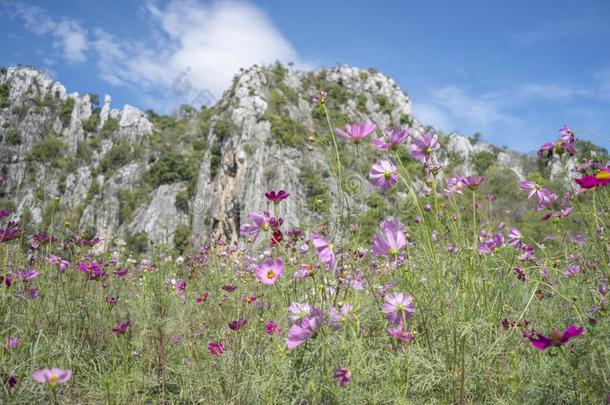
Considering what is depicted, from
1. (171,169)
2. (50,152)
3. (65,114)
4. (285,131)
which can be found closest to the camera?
(285,131)

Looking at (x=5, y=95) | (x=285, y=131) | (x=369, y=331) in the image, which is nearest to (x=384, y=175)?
(x=369, y=331)

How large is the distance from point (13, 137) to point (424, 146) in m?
55.8

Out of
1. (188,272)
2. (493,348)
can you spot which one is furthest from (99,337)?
(493,348)

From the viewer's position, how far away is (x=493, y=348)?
1.40m

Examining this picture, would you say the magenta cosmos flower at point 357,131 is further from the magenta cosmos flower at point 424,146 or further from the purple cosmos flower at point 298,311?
the purple cosmos flower at point 298,311

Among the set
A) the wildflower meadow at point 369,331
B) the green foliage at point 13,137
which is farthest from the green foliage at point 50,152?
the wildflower meadow at point 369,331

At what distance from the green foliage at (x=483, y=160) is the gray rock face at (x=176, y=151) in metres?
1.09

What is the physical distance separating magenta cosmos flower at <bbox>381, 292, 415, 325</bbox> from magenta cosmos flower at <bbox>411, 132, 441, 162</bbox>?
51 cm

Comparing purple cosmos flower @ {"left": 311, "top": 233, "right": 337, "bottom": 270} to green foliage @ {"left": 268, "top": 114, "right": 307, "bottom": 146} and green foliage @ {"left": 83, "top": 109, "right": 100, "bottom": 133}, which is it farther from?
green foliage @ {"left": 83, "top": 109, "right": 100, "bottom": 133}

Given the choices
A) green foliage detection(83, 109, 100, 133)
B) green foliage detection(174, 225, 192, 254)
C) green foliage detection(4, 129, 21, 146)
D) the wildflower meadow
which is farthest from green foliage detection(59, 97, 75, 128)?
the wildflower meadow

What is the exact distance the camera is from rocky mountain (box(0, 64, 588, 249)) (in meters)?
28.5

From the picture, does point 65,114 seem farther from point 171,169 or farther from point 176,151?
point 171,169

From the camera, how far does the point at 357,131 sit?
4.26 feet

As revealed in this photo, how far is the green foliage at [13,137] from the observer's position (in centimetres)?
4550
